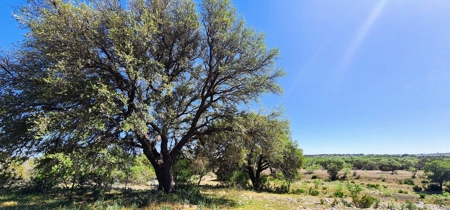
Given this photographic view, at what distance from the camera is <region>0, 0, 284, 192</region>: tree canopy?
7.35 m

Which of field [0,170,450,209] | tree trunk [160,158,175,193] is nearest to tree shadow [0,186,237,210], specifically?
field [0,170,450,209]

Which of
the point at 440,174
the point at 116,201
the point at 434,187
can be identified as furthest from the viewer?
the point at 440,174

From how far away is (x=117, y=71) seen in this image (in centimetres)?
875

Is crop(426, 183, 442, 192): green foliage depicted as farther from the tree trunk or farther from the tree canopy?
the tree trunk

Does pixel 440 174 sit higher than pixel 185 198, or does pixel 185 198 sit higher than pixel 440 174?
pixel 185 198

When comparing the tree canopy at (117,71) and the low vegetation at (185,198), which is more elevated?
the tree canopy at (117,71)

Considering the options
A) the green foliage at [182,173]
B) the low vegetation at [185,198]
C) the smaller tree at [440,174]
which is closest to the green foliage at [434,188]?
the smaller tree at [440,174]

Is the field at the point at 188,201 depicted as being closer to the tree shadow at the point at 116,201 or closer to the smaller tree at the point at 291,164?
the tree shadow at the point at 116,201

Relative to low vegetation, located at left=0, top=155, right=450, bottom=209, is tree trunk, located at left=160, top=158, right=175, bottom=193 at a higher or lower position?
higher

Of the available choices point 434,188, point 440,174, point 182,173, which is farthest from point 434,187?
point 182,173

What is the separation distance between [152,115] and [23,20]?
5520 millimetres

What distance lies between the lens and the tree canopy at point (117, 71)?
7348mm

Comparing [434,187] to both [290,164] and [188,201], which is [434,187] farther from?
[188,201]

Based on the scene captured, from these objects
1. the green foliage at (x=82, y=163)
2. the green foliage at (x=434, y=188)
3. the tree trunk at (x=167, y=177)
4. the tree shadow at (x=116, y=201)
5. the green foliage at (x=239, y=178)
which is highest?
the green foliage at (x=82, y=163)
